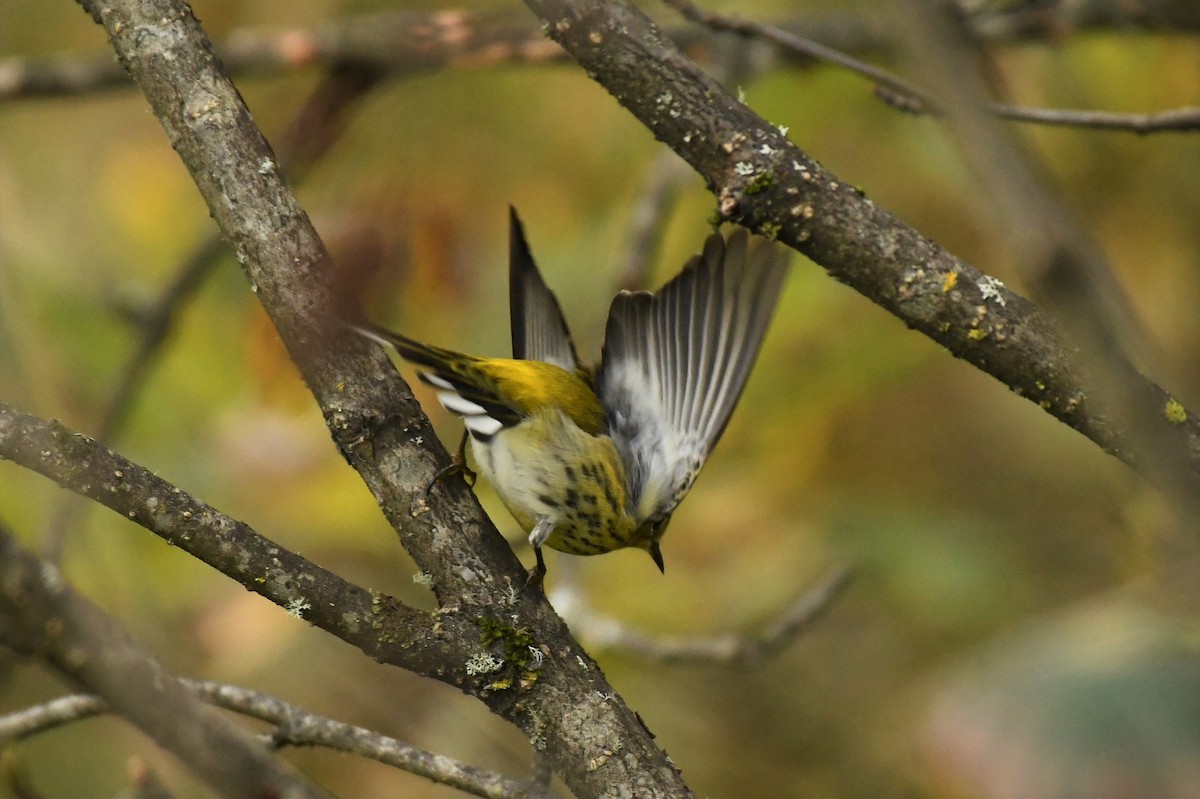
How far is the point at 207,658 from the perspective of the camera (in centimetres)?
450

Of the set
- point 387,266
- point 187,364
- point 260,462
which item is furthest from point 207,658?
point 387,266

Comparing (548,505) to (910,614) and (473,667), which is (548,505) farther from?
(910,614)

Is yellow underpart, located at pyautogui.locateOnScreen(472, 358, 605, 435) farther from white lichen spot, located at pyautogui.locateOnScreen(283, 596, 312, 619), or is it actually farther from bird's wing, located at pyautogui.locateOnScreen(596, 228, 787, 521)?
white lichen spot, located at pyautogui.locateOnScreen(283, 596, 312, 619)

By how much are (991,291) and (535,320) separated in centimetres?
167

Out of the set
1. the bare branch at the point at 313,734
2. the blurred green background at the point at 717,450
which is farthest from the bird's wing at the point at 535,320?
the bare branch at the point at 313,734

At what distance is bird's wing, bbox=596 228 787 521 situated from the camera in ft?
9.61

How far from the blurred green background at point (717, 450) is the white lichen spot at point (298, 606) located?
6.02ft

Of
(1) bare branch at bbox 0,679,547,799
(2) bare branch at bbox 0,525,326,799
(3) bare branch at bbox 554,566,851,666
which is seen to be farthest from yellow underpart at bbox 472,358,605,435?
(2) bare branch at bbox 0,525,326,799

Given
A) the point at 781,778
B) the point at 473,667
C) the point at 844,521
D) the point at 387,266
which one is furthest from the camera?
the point at 781,778

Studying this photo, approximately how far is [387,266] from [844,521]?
6.54 feet

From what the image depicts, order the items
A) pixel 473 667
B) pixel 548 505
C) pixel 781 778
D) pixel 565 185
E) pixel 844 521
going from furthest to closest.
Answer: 1. pixel 565 185
2. pixel 781 778
3. pixel 844 521
4. pixel 548 505
5. pixel 473 667

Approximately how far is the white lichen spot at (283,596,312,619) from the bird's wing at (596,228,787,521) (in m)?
1.31

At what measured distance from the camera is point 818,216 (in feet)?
6.73

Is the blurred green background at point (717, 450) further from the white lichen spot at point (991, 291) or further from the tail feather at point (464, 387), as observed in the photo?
the white lichen spot at point (991, 291)
